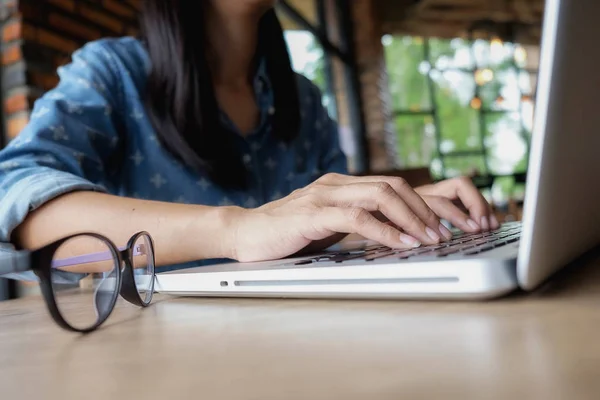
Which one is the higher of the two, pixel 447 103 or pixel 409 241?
pixel 447 103

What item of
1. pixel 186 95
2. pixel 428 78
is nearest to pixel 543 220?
pixel 186 95

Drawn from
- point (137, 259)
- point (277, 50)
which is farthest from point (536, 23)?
point (137, 259)

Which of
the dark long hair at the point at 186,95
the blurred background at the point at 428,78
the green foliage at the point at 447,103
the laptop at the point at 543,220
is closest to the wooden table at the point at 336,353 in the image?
the laptop at the point at 543,220

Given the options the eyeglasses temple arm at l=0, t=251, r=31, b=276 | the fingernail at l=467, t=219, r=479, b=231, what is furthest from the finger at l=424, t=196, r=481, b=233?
the eyeglasses temple arm at l=0, t=251, r=31, b=276

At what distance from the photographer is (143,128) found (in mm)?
1006

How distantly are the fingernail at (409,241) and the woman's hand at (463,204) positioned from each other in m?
0.21

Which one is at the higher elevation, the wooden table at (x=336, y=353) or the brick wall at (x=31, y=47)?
the brick wall at (x=31, y=47)

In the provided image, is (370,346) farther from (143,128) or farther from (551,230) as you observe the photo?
(143,128)

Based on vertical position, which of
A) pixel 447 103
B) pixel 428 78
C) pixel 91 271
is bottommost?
pixel 91 271

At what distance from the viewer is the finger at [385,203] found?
0.49 metres

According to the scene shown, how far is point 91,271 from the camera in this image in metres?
0.59

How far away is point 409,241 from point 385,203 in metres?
0.05

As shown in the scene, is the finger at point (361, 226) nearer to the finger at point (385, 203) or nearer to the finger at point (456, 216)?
the finger at point (385, 203)

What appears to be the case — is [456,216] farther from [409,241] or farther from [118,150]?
[118,150]
